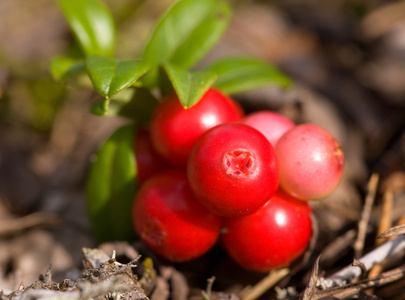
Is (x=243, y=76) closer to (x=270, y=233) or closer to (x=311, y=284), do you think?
(x=270, y=233)

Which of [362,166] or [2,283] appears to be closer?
[2,283]

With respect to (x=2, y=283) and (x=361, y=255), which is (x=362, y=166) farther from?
(x=2, y=283)

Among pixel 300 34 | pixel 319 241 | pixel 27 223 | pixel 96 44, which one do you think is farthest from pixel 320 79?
pixel 27 223

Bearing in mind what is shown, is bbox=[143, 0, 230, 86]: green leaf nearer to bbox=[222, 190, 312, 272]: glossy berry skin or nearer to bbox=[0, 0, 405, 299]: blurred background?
bbox=[0, 0, 405, 299]: blurred background

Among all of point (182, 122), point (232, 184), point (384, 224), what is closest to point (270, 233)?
point (232, 184)

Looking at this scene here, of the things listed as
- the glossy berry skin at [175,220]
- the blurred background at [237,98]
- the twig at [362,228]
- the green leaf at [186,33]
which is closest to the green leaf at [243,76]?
the green leaf at [186,33]
